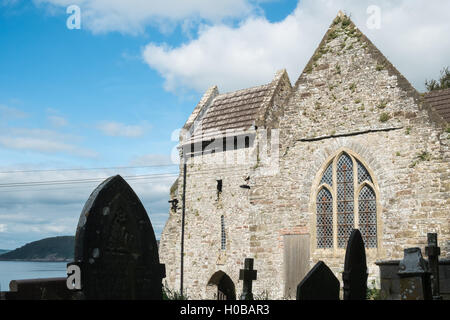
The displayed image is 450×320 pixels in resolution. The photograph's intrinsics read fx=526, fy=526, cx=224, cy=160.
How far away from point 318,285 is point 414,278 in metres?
2.16

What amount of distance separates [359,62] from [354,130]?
2182 mm

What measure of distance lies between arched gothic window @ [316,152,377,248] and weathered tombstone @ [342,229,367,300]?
21.8 ft

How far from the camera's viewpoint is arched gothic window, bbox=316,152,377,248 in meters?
15.6

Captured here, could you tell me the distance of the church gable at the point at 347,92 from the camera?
1549cm

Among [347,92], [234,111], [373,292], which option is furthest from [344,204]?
[234,111]

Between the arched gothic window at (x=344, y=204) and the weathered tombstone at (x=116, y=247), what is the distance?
9589 mm

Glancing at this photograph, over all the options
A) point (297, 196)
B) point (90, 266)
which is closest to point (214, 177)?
point (297, 196)

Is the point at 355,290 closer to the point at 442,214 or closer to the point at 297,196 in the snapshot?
the point at 442,214

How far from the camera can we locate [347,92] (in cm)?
1638

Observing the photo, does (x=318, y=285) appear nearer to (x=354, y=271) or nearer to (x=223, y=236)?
(x=354, y=271)

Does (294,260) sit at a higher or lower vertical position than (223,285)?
higher

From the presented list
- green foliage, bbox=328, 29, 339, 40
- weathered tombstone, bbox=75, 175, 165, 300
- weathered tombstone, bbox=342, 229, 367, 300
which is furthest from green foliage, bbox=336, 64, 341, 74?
weathered tombstone, bbox=75, 175, 165, 300
